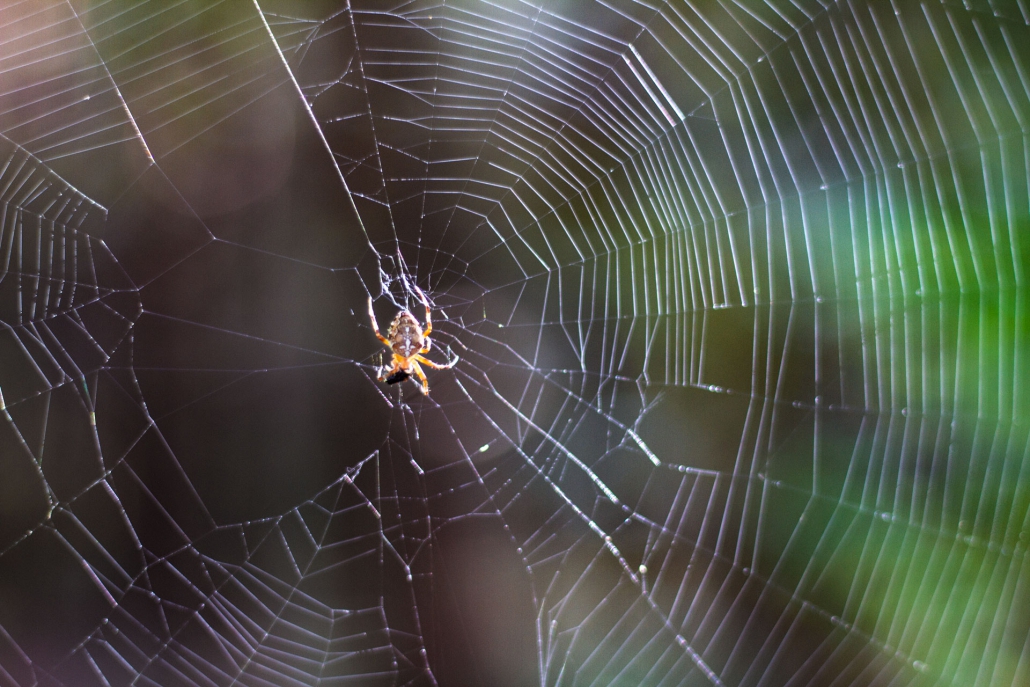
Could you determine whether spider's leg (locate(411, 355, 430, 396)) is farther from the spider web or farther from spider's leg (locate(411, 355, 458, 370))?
the spider web

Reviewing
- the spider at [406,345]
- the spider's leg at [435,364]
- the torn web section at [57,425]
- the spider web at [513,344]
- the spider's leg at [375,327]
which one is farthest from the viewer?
the spider's leg at [435,364]

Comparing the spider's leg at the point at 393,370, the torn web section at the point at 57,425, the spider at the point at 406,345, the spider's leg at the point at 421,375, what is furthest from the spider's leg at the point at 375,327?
the torn web section at the point at 57,425

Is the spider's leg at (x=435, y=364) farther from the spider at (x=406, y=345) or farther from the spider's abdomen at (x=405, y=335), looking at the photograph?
the spider's abdomen at (x=405, y=335)

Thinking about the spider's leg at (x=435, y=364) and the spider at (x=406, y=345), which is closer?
the spider at (x=406, y=345)

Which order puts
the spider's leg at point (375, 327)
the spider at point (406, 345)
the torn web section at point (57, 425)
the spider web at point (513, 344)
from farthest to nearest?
the spider at point (406, 345)
the spider's leg at point (375, 327)
the torn web section at point (57, 425)
the spider web at point (513, 344)

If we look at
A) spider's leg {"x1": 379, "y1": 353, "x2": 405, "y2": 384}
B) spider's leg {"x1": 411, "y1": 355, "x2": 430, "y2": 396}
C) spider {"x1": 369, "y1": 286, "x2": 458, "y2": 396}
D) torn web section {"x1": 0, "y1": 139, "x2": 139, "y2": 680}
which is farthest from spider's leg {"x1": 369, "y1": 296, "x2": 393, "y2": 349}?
torn web section {"x1": 0, "y1": 139, "x2": 139, "y2": 680}

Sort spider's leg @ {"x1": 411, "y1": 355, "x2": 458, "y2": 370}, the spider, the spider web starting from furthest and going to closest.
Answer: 1. spider's leg @ {"x1": 411, "y1": 355, "x2": 458, "y2": 370}
2. the spider
3. the spider web

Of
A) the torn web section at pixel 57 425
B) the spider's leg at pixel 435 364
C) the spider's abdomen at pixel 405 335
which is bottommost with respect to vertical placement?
the torn web section at pixel 57 425
